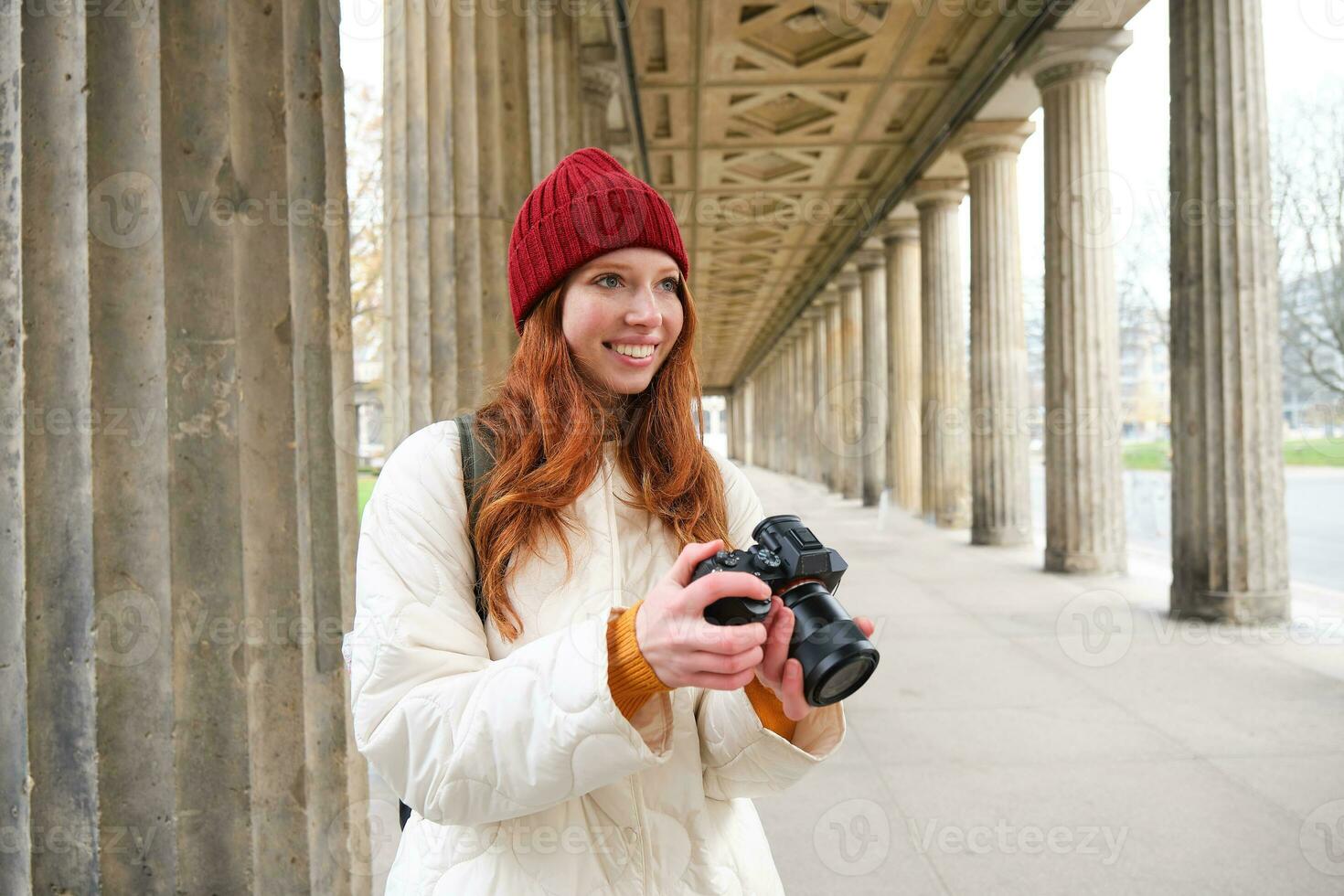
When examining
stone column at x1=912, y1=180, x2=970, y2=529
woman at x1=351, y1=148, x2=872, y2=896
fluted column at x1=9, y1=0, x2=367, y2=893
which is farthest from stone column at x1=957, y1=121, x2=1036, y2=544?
woman at x1=351, y1=148, x2=872, y2=896

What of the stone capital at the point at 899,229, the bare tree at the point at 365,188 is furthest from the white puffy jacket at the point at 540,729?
the stone capital at the point at 899,229

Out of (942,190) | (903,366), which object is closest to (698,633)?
(942,190)

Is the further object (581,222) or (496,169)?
(496,169)

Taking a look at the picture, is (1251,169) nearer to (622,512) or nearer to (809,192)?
(622,512)

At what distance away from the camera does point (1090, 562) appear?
35.3 ft

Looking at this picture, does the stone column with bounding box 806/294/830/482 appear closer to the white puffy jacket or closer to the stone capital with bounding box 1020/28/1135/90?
the stone capital with bounding box 1020/28/1135/90

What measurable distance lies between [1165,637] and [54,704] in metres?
7.47

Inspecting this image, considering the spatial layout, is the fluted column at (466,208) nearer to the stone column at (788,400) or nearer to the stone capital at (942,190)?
the stone capital at (942,190)

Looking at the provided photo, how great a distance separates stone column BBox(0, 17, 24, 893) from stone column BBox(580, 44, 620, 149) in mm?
9436

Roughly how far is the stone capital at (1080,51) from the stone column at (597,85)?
5026mm

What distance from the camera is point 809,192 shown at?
20.0 metres

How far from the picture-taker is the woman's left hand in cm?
→ 121

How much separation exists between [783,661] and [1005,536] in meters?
13.6

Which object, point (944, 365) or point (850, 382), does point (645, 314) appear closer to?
point (944, 365)
